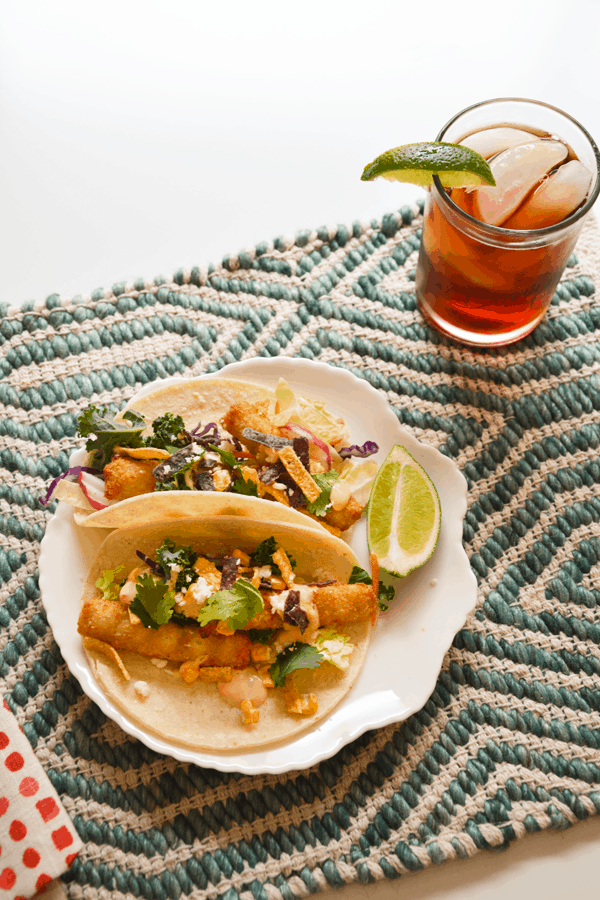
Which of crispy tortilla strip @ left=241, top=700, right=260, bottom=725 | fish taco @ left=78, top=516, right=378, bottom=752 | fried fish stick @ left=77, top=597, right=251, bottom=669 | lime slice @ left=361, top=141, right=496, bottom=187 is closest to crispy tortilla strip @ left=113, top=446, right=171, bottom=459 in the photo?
fish taco @ left=78, top=516, right=378, bottom=752

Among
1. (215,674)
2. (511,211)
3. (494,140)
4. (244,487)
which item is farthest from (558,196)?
(215,674)

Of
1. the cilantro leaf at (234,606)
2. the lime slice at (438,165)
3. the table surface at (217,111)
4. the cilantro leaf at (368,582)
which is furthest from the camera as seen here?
the table surface at (217,111)

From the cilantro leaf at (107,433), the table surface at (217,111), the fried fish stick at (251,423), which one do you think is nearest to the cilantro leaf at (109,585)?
the cilantro leaf at (107,433)

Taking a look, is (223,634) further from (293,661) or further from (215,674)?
(293,661)

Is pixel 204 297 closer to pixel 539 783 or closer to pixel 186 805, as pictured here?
pixel 186 805

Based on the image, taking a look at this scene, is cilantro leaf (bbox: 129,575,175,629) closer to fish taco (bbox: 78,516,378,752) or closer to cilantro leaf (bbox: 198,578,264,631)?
fish taco (bbox: 78,516,378,752)

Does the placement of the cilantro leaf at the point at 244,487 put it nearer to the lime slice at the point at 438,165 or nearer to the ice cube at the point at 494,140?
the lime slice at the point at 438,165
